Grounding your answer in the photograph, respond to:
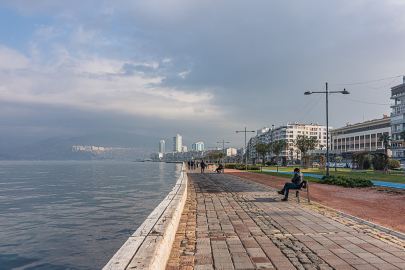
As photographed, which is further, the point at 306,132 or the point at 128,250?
the point at 306,132

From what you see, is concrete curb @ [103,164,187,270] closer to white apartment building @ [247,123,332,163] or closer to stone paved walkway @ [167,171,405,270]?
stone paved walkway @ [167,171,405,270]

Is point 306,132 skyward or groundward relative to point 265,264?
skyward

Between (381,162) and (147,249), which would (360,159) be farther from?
(147,249)

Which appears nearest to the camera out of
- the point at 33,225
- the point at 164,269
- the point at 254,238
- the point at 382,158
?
the point at 164,269

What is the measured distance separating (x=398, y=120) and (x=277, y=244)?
88.6 m

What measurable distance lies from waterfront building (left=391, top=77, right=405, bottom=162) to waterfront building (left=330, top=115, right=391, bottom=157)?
10.9 meters

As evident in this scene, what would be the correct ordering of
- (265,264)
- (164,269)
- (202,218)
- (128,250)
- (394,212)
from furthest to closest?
(394,212)
(202,218)
(265,264)
(164,269)
(128,250)

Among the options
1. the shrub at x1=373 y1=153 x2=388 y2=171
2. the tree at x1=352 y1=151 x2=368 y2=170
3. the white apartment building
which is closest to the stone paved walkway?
the shrub at x1=373 y1=153 x2=388 y2=171

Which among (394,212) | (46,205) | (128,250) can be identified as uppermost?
(128,250)

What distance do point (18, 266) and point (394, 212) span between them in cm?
1085

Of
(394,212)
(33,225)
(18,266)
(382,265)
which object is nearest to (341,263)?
(382,265)

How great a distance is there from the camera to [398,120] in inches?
3113

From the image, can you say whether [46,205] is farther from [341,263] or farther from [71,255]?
[341,263]

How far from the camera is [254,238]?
5.89 meters
